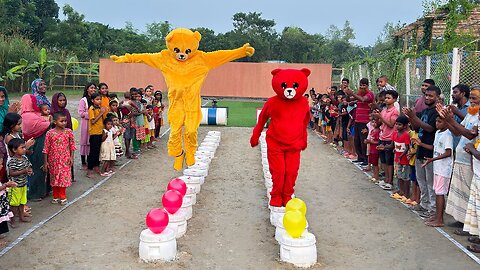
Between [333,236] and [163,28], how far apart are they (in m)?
61.7

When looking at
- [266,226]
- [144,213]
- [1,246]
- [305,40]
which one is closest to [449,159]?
[266,226]

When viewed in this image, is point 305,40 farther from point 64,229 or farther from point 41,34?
point 64,229

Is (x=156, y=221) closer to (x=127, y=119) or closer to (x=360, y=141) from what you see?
(x=127, y=119)

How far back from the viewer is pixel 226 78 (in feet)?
113

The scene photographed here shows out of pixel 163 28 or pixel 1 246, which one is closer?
pixel 1 246

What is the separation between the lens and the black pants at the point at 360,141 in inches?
415

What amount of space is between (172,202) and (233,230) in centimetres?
94

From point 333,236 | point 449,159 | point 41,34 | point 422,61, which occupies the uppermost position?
point 41,34

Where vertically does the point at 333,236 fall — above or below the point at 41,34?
below

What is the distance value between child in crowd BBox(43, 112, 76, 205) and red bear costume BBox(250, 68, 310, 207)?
124 inches

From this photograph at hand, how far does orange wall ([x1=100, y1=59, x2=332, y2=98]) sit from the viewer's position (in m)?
32.9

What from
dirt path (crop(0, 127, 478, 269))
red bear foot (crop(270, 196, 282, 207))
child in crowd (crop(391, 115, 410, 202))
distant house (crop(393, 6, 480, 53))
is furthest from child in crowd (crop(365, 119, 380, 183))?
distant house (crop(393, 6, 480, 53))

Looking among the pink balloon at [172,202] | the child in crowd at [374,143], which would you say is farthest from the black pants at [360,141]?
the pink balloon at [172,202]

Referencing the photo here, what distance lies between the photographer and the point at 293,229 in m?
5.34
